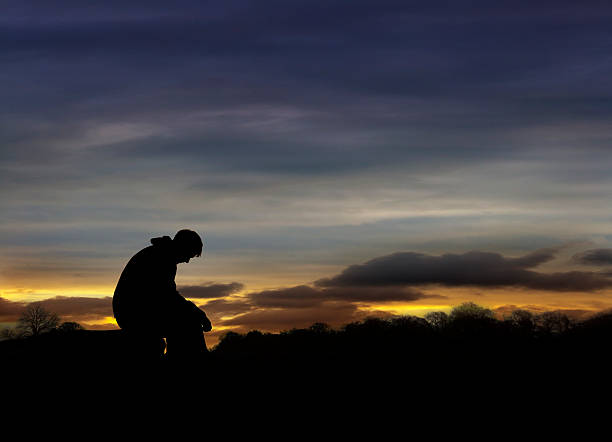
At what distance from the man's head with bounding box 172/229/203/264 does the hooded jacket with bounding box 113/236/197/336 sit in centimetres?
13

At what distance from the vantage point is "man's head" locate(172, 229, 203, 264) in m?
13.4

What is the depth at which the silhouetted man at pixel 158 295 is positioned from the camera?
43.9ft

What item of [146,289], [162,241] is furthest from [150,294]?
[162,241]

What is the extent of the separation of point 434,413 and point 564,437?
3.06 metres

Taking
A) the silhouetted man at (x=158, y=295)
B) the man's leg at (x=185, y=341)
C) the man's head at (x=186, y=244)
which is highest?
the man's head at (x=186, y=244)

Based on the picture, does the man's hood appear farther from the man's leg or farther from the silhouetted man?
the man's leg

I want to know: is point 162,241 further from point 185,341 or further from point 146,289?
point 185,341

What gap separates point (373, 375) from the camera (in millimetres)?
18750

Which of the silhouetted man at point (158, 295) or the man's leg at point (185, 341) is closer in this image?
the silhouetted man at point (158, 295)

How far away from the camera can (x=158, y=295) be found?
44.0ft

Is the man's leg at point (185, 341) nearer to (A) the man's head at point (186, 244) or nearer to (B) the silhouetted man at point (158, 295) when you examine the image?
(B) the silhouetted man at point (158, 295)

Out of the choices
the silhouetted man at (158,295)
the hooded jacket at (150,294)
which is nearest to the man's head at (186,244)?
the silhouetted man at (158,295)

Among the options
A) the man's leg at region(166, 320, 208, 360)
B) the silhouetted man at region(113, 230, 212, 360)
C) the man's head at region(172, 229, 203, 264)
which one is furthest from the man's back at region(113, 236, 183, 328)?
the man's leg at region(166, 320, 208, 360)

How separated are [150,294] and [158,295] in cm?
16
